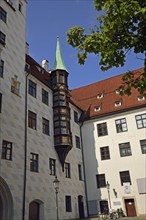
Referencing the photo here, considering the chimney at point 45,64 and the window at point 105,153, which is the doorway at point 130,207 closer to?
the window at point 105,153

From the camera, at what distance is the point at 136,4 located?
940 cm

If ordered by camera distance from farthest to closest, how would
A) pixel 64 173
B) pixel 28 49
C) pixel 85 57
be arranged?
1. pixel 28 49
2. pixel 64 173
3. pixel 85 57

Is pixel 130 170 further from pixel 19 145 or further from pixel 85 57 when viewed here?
pixel 85 57

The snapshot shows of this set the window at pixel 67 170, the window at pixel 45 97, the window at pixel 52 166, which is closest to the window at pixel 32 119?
the window at pixel 45 97

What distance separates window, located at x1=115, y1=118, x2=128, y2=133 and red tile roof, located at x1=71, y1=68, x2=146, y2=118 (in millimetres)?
1274

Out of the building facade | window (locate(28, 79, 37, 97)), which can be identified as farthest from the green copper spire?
window (locate(28, 79, 37, 97))

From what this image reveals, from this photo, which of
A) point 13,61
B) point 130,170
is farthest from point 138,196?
point 13,61

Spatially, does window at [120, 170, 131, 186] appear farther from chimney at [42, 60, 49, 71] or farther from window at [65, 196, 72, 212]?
chimney at [42, 60, 49, 71]

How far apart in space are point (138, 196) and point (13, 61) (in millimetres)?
17972

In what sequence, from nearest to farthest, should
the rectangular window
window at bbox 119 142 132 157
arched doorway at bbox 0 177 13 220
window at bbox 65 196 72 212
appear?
arched doorway at bbox 0 177 13 220, window at bbox 65 196 72 212, window at bbox 119 142 132 157, the rectangular window

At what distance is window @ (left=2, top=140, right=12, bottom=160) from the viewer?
59.9 feet

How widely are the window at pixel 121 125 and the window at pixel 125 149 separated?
169 cm

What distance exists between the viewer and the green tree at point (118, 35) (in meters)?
9.60

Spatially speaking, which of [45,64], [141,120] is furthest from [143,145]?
[45,64]
